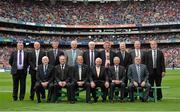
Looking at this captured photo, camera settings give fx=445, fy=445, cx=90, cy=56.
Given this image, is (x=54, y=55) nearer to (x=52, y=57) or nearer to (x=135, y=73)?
(x=52, y=57)

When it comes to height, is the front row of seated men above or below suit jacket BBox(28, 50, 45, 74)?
below

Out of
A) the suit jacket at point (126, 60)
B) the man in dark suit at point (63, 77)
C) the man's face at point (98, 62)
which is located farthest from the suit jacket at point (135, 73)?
the man in dark suit at point (63, 77)

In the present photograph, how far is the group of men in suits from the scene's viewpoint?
16359 millimetres

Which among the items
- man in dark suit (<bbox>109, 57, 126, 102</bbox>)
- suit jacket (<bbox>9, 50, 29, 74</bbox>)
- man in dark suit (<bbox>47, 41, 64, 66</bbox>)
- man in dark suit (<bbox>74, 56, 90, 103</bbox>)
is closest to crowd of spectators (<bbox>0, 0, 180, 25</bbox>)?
suit jacket (<bbox>9, 50, 29, 74</bbox>)

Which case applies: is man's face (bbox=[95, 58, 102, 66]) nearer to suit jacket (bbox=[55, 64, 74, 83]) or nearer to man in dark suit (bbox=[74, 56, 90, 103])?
man in dark suit (bbox=[74, 56, 90, 103])

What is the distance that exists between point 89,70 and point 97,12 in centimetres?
7163

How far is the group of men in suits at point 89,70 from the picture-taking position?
1636 cm

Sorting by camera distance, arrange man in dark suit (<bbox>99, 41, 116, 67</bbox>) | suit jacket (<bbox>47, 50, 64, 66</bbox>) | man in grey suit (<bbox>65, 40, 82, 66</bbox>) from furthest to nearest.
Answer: man in grey suit (<bbox>65, 40, 82, 66</bbox>) < suit jacket (<bbox>47, 50, 64, 66</bbox>) < man in dark suit (<bbox>99, 41, 116, 67</bbox>)

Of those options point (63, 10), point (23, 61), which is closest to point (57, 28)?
point (63, 10)

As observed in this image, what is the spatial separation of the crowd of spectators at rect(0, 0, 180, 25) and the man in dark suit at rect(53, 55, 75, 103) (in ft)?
213

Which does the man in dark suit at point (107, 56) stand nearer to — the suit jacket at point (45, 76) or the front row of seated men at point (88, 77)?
the front row of seated men at point (88, 77)

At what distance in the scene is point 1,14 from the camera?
251 feet

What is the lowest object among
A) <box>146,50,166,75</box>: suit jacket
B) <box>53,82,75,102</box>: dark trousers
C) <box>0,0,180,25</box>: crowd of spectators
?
<box>53,82,75,102</box>: dark trousers

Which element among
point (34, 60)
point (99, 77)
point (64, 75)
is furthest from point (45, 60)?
point (99, 77)
